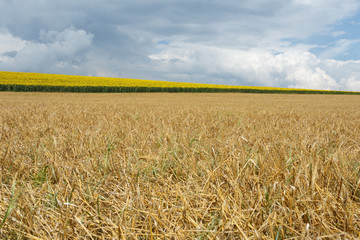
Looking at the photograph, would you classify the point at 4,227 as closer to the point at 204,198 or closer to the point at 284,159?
the point at 204,198

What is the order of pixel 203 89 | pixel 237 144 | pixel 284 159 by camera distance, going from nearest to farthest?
pixel 284 159
pixel 237 144
pixel 203 89

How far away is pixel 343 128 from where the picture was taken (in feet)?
14.2

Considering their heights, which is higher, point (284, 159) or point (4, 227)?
point (284, 159)

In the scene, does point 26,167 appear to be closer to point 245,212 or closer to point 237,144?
point 245,212

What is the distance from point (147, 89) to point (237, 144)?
131 ft

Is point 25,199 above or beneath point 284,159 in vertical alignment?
beneath

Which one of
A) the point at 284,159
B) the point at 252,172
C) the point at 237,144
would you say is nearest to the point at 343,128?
the point at 237,144

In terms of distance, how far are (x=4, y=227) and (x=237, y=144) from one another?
201cm

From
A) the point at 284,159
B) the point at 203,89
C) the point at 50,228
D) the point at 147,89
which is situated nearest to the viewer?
the point at 50,228

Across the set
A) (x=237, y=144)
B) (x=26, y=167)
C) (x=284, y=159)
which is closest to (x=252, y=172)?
(x=284, y=159)

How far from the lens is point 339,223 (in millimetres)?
1144

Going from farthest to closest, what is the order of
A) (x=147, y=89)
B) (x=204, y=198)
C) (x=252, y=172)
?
(x=147, y=89), (x=252, y=172), (x=204, y=198)

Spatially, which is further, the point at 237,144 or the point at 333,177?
the point at 237,144

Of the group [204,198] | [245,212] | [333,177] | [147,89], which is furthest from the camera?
[147,89]
